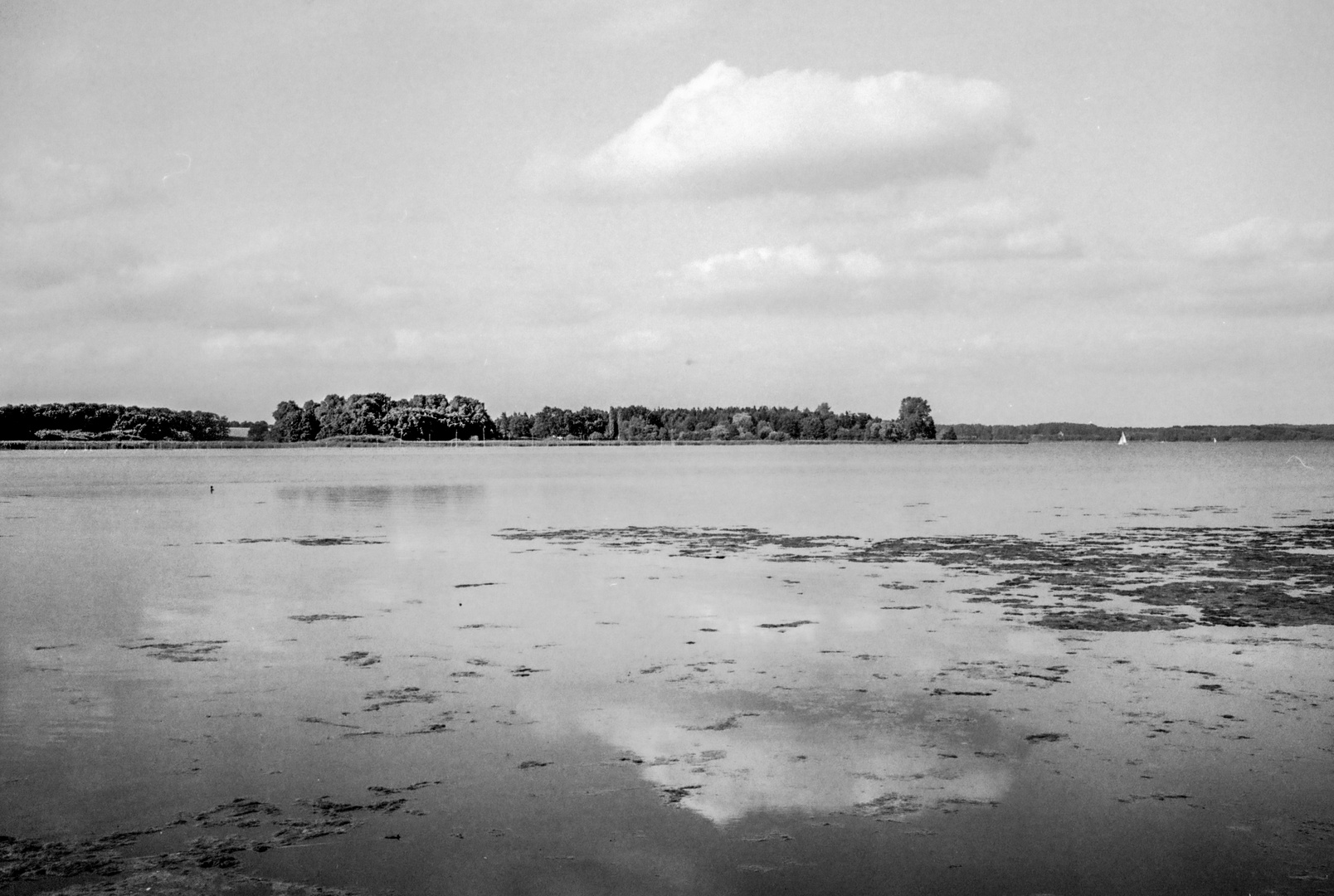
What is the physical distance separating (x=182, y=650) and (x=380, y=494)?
115 feet

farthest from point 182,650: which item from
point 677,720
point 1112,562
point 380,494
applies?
point 380,494

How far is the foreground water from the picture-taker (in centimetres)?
679

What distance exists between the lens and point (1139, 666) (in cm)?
1191

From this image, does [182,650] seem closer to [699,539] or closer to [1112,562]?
[699,539]

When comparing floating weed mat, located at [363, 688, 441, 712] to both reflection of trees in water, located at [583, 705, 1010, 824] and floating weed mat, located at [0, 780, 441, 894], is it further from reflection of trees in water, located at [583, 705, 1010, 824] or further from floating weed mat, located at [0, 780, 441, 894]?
floating weed mat, located at [0, 780, 441, 894]

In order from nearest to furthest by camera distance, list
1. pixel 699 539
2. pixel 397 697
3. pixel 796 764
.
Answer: pixel 796 764 → pixel 397 697 → pixel 699 539

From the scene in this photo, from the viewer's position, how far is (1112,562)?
71.0 feet

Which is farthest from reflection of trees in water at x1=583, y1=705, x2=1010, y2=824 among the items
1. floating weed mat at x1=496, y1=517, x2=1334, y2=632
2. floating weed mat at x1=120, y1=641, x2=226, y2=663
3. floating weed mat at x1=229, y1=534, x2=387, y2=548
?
floating weed mat at x1=229, y1=534, x2=387, y2=548

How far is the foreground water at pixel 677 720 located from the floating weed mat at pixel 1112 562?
15 centimetres

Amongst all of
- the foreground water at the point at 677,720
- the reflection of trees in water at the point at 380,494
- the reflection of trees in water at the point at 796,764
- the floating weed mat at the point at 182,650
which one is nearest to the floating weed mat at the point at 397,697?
the foreground water at the point at 677,720

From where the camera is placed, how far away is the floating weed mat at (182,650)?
41.9 feet

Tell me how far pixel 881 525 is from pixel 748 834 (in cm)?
2507

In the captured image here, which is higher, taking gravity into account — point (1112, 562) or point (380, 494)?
point (1112, 562)

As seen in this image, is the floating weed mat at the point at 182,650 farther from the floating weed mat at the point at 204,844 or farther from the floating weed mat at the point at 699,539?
the floating weed mat at the point at 699,539
